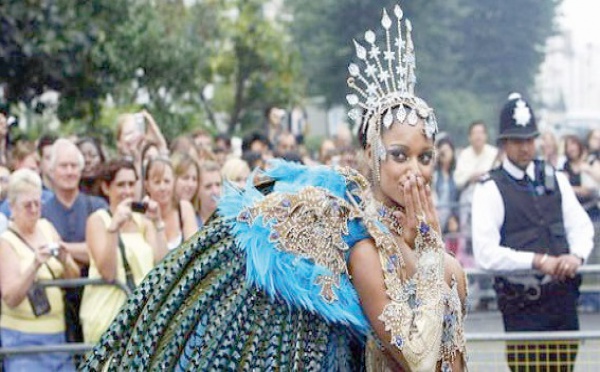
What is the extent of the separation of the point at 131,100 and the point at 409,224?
14.4 metres

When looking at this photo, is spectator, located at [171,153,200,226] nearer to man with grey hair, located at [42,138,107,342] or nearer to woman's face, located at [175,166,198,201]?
woman's face, located at [175,166,198,201]

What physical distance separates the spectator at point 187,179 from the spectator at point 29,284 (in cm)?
121

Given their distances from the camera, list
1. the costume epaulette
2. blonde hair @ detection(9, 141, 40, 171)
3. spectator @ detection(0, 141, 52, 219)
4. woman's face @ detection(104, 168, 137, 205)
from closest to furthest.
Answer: the costume epaulette < woman's face @ detection(104, 168, 137, 205) < spectator @ detection(0, 141, 52, 219) < blonde hair @ detection(9, 141, 40, 171)

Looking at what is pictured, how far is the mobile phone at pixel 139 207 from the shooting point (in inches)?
329

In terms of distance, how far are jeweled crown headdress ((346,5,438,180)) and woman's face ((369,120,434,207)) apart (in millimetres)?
24

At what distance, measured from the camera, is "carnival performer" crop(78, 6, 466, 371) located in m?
4.80

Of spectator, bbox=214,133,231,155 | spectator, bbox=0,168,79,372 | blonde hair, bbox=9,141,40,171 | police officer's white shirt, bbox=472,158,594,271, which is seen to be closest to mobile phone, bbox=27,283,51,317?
spectator, bbox=0,168,79,372

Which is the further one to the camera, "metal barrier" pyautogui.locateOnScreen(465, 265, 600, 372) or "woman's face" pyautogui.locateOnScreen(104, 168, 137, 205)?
"woman's face" pyautogui.locateOnScreen(104, 168, 137, 205)

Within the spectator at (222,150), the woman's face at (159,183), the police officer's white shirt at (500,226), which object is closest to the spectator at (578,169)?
the spectator at (222,150)

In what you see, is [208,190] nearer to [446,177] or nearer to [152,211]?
[152,211]

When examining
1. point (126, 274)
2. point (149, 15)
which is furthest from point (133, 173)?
point (149, 15)

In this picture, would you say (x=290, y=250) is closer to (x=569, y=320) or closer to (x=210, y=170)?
(x=569, y=320)

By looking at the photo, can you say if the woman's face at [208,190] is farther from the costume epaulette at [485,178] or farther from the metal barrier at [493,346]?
the costume epaulette at [485,178]

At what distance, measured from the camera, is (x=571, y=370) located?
7.87m
